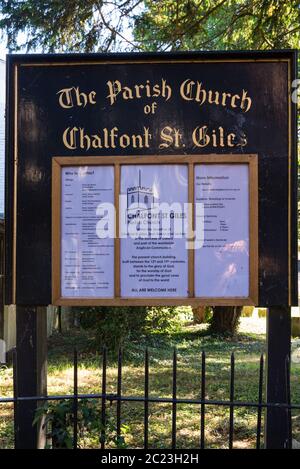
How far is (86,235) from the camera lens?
11.6ft

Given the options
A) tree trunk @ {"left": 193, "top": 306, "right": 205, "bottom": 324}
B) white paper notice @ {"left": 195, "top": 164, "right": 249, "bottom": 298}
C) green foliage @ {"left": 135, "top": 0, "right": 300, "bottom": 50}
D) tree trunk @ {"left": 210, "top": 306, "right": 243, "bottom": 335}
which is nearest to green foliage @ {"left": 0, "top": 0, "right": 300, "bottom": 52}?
green foliage @ {"left": 135, "top": 0, "right": 300, "bottom": 50}

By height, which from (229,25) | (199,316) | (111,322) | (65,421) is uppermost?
(229,25)

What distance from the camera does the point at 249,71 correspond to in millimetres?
3549

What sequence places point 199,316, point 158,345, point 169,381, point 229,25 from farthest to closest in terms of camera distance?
point 199,316, point 158,345, point 229,25, point 169,381

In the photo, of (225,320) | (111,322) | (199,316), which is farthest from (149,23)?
(199,316)

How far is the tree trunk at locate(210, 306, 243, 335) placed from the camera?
1366cm

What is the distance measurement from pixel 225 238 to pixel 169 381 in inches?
199

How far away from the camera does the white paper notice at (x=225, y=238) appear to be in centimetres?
348

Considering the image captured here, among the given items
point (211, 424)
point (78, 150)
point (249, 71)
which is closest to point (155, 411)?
point (211, 424)

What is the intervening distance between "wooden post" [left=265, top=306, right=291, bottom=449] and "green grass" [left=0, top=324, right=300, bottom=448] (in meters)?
0.97

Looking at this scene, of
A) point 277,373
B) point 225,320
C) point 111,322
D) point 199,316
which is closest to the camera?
point 277,373

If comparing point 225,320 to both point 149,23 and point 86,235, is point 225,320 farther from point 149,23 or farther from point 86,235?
point 86,235

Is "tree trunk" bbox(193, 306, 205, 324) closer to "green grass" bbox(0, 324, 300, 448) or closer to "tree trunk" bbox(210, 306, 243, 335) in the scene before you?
"green grass" bbox(0, 324, 300, 448)

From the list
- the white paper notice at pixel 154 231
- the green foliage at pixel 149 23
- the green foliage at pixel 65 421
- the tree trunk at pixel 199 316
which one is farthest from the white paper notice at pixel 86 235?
the tree trunk at pixel 199 316
